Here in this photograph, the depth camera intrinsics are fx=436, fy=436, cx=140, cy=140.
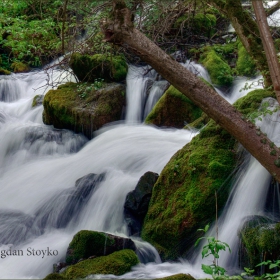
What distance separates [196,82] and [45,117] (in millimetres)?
5697

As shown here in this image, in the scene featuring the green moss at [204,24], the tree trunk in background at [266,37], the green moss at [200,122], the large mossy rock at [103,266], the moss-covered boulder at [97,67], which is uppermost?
the green moss at [204,24]

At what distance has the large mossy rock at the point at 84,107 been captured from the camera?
8758 mm

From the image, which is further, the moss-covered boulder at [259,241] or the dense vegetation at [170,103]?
the dense vegetation at [170,103]

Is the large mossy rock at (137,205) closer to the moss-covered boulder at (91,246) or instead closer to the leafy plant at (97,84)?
the moss-covered boulder at (91,246)

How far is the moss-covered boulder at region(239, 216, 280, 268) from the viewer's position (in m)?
4.12

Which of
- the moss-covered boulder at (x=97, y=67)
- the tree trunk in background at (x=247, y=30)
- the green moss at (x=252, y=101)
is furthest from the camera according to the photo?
the moss-covered boulder at (x=97, y=67)

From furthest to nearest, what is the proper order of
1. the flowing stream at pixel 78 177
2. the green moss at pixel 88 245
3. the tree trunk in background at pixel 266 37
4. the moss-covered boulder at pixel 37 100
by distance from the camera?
the moss-covered boulder at pixel 37 100 → the flowing stream at pixel 78 177 → the green moss at pixel 88 245 → the tree trunk in background at pixel 266 37

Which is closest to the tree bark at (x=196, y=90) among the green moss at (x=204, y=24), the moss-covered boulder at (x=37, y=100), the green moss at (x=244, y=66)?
the green moss at (x=244, y=66)

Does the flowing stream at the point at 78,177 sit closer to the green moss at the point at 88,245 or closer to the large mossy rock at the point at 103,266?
the large mossy rock at the point at 103,266

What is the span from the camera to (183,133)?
25.9 ft

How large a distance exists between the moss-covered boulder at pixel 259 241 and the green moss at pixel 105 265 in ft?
3.78

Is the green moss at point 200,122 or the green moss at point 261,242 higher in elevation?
the green moss at point 200,122

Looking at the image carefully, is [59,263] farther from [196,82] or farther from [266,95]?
[266,95]

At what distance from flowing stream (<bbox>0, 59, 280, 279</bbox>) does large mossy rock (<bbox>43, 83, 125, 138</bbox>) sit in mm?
199
